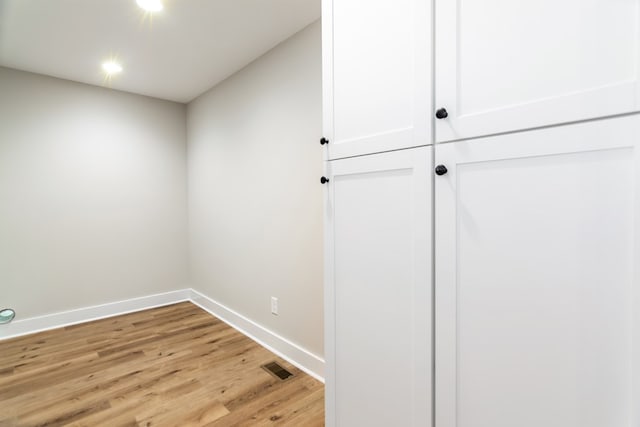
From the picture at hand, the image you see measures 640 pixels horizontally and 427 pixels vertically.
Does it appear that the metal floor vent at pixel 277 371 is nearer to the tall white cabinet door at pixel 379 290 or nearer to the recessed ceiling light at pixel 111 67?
the tall white cabinet door at pixel 379 290

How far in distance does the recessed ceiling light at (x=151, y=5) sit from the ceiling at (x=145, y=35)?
0.09 ft

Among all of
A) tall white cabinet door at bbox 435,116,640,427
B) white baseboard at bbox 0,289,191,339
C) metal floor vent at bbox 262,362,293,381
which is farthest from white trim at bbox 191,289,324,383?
tall white cabinet door at bbox 435,116,640,427

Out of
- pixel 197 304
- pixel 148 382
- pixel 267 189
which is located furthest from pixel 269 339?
pixel 197 304

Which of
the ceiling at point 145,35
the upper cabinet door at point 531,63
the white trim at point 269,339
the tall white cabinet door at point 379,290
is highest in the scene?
the ceiling at point 145,35

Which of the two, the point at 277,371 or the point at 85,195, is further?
the point at 85,195

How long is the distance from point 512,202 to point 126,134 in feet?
12.0

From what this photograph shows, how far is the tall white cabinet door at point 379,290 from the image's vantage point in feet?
3.22

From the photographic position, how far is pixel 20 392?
1.96 meters

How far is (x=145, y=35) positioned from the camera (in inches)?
86.5

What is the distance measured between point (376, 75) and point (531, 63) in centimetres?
47

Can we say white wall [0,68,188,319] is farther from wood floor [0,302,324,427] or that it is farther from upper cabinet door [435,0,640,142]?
upper cabinet door [435,0,640,142]

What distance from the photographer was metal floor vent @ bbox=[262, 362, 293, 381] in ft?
6.95

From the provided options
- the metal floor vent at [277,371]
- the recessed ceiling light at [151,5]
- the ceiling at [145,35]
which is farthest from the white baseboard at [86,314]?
the recessed ceiling light at [151,5]

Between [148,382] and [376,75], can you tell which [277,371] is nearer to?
[148,382]
